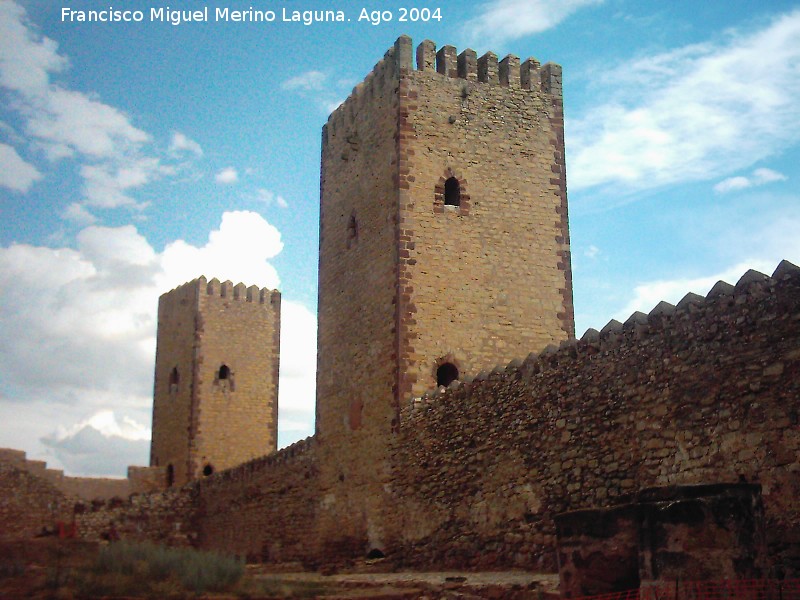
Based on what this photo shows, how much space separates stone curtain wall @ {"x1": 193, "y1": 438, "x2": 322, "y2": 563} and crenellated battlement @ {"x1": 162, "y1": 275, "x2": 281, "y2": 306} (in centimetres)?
703

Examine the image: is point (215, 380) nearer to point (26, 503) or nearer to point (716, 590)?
point (26, 503)

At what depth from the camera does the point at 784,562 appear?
7496 millimetres

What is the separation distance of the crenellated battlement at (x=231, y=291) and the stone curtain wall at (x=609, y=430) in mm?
14674

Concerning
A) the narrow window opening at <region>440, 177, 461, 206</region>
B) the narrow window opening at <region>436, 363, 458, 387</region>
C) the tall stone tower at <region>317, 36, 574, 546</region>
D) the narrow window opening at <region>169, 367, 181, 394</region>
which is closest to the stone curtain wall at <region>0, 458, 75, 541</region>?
the narrow window opening at <region>169, 367, 181, 394</region>

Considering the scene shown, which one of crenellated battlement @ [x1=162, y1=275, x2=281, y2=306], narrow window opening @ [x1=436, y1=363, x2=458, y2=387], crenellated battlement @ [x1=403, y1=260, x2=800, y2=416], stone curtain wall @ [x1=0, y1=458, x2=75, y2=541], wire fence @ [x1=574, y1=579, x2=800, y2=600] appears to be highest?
crenellated battlement @ [x1=162, y1=275, x2=281, y2=306]

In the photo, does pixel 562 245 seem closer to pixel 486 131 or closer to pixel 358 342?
pixel 486 131

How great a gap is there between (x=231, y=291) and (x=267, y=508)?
10775mm

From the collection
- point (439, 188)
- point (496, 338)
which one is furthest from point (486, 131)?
point (496, 338)

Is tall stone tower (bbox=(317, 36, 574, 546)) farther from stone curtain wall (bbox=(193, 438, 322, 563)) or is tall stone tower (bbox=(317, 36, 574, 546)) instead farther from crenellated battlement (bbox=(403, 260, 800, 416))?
crenellated battlement (bbox=(403, 260, 800, 416))

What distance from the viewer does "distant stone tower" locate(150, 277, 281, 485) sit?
2627 cm

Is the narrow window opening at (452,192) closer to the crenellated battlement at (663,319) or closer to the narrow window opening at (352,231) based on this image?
the narrow window opening at (352,231)

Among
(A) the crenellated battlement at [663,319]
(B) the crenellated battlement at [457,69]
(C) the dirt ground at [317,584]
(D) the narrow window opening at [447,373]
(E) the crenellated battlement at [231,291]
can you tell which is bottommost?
(C) the dirt ground at [317,584]

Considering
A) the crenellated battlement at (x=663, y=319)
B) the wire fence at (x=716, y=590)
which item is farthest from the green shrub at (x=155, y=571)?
the wire fence at (x=716, y=590)

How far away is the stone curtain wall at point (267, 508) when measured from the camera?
16.5 meters
